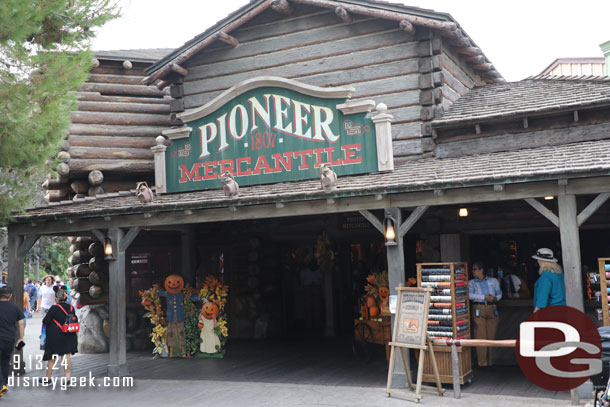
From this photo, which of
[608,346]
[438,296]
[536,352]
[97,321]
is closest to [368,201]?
[438,296]

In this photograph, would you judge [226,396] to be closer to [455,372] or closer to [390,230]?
[455,372]

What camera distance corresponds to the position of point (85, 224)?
11195mm

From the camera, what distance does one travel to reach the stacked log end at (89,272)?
14.4 meters

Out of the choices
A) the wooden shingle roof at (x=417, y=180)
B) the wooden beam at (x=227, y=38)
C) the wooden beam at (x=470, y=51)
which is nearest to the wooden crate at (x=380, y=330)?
the wooden shingle roof at (x=417, y=180)

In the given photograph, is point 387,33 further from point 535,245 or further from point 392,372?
point 392,372

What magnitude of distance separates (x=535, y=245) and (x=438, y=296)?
303 cm

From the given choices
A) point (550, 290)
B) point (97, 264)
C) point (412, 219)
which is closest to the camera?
point (550, 290)

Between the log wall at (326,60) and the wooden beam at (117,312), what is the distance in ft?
12.9

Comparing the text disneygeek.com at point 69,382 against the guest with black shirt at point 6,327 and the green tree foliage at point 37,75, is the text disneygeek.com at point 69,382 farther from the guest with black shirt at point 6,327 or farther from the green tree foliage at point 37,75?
the green tree foliage at point 37,75

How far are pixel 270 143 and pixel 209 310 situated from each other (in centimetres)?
359

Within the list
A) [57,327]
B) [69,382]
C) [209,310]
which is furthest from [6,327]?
[209,310]

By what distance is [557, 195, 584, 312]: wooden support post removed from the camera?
7.87 meters

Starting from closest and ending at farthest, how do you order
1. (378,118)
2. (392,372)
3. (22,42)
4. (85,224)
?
(392,372) < (22,42) < (378,118) < (85,224)

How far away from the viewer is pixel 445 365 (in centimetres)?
896
